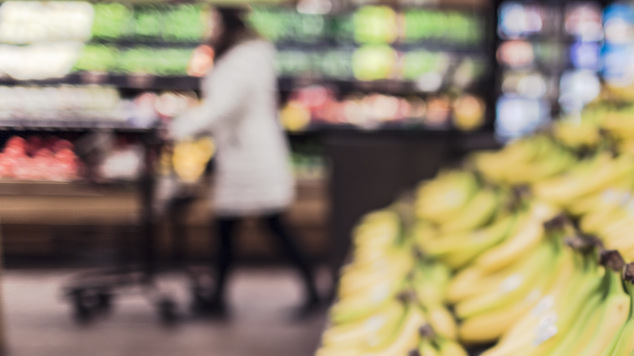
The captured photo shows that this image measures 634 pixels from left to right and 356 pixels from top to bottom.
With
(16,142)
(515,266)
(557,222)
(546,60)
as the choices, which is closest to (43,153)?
(16,142)

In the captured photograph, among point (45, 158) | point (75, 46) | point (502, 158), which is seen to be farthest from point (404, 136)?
point (75, 46)

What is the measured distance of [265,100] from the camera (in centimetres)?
360

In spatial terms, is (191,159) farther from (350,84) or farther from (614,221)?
(614,221)

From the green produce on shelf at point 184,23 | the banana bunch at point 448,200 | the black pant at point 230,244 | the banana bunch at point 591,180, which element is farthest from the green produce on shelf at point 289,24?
the banana bunch at point 591,180

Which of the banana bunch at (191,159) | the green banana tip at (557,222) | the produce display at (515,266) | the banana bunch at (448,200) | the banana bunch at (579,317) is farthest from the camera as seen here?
the banana bunch at (191,159)

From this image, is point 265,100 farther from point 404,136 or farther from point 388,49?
point 388,49

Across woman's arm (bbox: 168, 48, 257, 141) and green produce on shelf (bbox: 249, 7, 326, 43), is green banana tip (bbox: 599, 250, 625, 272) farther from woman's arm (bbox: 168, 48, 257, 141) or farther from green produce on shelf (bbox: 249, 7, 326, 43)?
green produce on shelf (bbox: 249, 7, 326, 43)

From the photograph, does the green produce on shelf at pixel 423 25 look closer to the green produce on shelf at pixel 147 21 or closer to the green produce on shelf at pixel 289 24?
the green produce on shelf at pixel 289 24

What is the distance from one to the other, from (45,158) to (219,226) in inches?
65.8

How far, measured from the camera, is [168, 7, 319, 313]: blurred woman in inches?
137

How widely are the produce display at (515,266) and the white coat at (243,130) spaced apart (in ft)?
4.46

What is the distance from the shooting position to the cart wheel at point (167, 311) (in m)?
3.66

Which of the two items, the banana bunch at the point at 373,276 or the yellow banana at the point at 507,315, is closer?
the yellow banana at the point at 507,315

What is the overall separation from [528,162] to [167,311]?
86.2 inches
